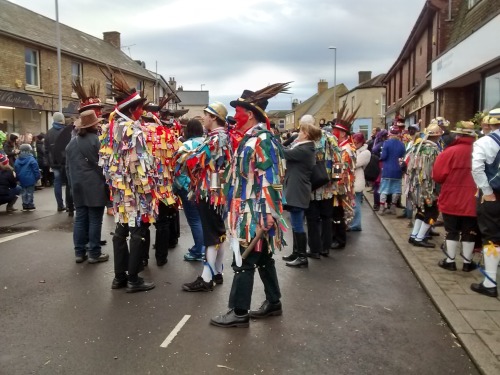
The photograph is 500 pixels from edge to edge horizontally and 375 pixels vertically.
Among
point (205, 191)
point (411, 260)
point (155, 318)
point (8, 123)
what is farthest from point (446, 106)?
point (8, 123)

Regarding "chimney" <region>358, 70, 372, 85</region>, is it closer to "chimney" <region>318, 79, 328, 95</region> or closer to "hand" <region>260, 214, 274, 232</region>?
"chimney" <region>318, 79, 328, 95</region>

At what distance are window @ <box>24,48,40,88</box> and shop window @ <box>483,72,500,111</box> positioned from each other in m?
19.4

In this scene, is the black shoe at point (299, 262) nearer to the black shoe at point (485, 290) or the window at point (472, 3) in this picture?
the black shoe at point (485, 290)

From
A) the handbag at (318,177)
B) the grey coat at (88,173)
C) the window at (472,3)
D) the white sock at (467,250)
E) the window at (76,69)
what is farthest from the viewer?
the window at (76,69)

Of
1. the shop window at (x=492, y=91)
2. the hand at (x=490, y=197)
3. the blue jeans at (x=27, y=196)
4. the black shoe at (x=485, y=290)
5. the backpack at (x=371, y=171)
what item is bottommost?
the black shoe at (x=485, y=290)

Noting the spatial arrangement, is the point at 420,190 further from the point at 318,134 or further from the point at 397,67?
the point at 397,67

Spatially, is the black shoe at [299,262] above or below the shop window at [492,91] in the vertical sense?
below

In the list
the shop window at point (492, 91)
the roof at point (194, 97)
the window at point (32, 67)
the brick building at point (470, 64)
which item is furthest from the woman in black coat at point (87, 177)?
the roof at point (194, 97)

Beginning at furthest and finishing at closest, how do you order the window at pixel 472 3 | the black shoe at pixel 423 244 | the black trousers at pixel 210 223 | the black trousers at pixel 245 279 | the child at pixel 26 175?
the window at pixel 472 3, the child at pixel 26 175, the black shoe at pixel 423 244, the black trousers at pixel 210 223, the black trousers at pixel 245 279

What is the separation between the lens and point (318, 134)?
19.7 feet

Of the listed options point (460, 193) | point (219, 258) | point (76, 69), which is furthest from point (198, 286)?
point (76, 69)

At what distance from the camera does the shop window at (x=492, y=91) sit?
401 inches

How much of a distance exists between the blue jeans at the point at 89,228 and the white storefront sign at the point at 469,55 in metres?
8.35

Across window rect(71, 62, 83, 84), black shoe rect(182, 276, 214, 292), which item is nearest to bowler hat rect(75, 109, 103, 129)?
black shoe rect(182, 276, 214, 292)
